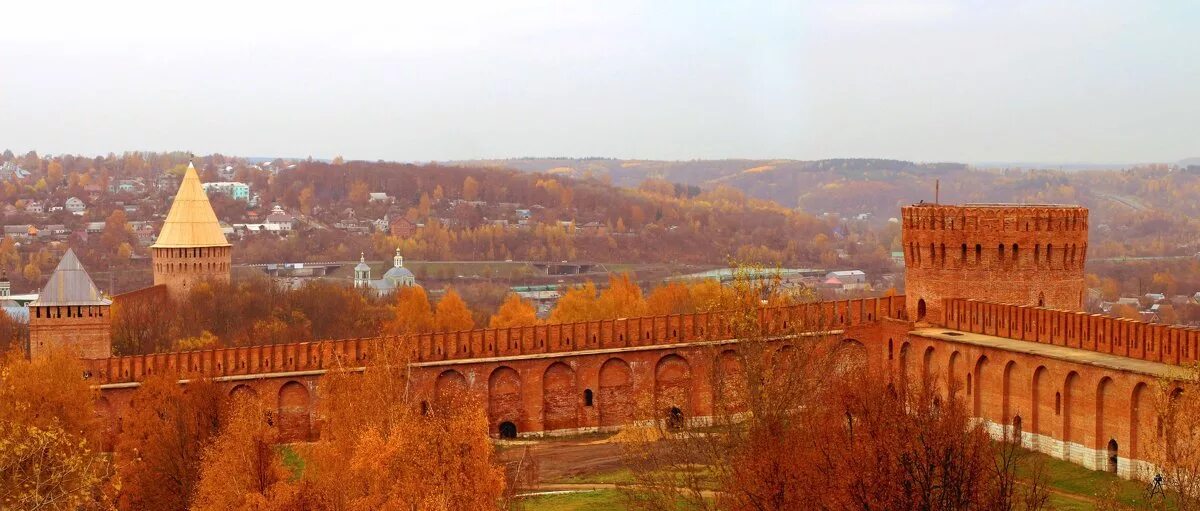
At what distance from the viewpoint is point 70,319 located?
49.1 m

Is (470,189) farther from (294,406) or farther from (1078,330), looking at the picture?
(1078,330)

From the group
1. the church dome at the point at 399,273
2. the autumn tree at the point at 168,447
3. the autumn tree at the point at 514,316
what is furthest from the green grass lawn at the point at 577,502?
the church dome at the point at 399,273

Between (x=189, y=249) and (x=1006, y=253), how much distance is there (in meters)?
41.8

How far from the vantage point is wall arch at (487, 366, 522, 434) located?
143 ft

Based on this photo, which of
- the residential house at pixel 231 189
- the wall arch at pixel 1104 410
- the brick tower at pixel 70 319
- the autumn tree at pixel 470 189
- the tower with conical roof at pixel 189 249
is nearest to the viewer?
the wall arch at pixel 1104 410

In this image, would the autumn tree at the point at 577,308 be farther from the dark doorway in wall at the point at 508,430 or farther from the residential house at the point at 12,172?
the residential house at the point at 12,172

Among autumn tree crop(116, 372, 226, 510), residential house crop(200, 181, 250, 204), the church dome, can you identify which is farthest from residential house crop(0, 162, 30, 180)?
autumn tree crop(116, 372, 226, 510)

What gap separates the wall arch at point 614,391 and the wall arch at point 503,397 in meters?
2.10

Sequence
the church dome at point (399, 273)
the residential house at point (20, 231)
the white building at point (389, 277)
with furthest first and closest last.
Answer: the residential house at point (20, 231), the church dome at point (399, 273), the white building at point (389, 277)

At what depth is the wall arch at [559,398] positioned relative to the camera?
4388 cm

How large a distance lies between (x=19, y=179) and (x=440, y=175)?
41.3m

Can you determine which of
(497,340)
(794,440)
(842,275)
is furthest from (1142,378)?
(842,275)

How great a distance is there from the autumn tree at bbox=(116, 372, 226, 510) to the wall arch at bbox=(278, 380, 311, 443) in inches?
185

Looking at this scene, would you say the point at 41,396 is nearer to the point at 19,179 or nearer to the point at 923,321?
the point at 923,321
